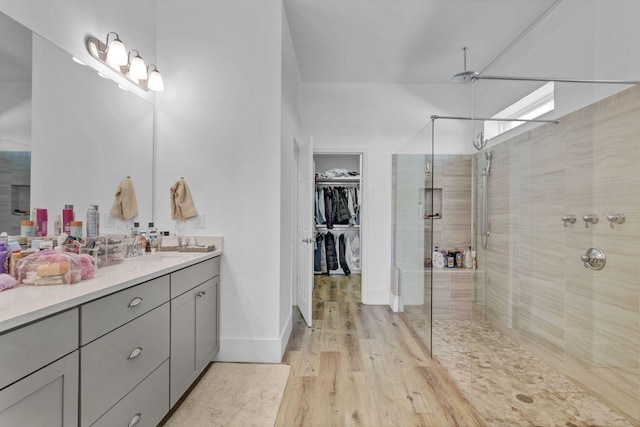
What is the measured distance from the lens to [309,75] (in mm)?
3666

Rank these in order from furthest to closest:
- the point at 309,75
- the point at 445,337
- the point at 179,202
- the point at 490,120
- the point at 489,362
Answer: the point at 309,75 < the point at 445,337 < the point at 179,202 < the point at 490,120 < the point at 489,362

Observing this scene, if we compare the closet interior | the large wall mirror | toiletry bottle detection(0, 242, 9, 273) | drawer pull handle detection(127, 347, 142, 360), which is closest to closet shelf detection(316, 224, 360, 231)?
the closet interior

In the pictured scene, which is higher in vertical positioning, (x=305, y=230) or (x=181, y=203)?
(x=181, y=203)

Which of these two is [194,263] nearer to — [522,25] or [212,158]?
[212,158]

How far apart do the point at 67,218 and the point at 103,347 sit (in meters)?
0.91

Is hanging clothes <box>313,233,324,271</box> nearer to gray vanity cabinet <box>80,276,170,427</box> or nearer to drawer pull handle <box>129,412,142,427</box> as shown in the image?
gray vanity cabinet <box>80,276,170,427</box>

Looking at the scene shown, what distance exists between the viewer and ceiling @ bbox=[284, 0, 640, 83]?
1.48 metres

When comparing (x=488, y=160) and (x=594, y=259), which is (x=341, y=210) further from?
(x=594, y=259)

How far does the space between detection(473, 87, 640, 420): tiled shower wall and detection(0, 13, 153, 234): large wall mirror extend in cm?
Answer: 263

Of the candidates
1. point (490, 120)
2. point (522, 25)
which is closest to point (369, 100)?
point (522, 25)

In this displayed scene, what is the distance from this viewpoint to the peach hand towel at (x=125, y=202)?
81.3 inches

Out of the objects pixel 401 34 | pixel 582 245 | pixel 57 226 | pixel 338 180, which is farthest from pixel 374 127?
pixel 57 226

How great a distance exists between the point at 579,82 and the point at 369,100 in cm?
260

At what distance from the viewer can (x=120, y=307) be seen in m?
1.25
